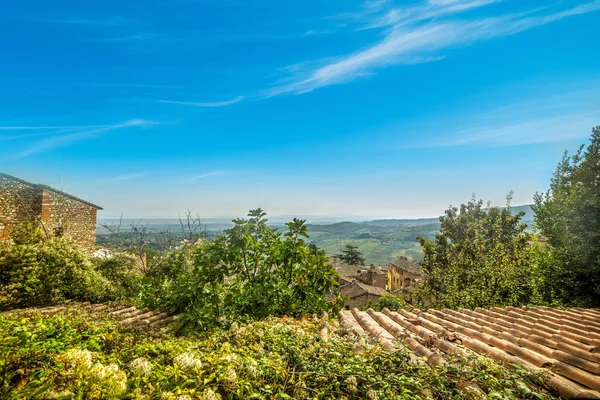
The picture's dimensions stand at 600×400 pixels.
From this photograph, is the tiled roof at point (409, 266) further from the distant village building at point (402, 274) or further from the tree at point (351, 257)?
the tree at point (351, 257)

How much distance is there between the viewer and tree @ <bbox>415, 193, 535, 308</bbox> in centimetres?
1706

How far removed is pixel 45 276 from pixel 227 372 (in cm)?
1096

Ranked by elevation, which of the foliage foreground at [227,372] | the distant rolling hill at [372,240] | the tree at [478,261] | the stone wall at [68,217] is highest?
the stone wall at [68,217]

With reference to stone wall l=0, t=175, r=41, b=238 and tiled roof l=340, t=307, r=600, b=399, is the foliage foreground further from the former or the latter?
stone wall l=0, t=175, r=41, b=238

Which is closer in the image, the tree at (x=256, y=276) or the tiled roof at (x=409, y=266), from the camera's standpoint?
the tree at (x=256, y=276)

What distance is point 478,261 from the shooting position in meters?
19.1

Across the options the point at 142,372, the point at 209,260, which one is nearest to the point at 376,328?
the point at 209,260

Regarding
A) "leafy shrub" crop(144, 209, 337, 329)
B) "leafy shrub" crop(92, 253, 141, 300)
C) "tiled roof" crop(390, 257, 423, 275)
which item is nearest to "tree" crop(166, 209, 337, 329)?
"leafy shrub" crop(144, 209, 337, 329)

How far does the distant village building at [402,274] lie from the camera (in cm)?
5522

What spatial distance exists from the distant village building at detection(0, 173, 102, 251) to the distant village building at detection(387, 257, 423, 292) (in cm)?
4784

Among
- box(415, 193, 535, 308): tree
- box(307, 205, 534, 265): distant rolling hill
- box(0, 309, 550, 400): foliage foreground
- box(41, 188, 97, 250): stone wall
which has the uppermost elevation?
box(41, 188, 97, 250): stone wall

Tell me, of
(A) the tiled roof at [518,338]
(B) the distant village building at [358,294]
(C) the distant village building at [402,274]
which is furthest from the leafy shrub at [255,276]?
(C) the distant village building at [402,274]

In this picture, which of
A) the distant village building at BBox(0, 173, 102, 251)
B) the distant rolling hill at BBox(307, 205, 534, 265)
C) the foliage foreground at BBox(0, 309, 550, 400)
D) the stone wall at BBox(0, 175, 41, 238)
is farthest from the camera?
the distant rolling hill at BBox(307, 205, 534, 265)

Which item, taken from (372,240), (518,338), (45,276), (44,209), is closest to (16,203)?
(44,209)
